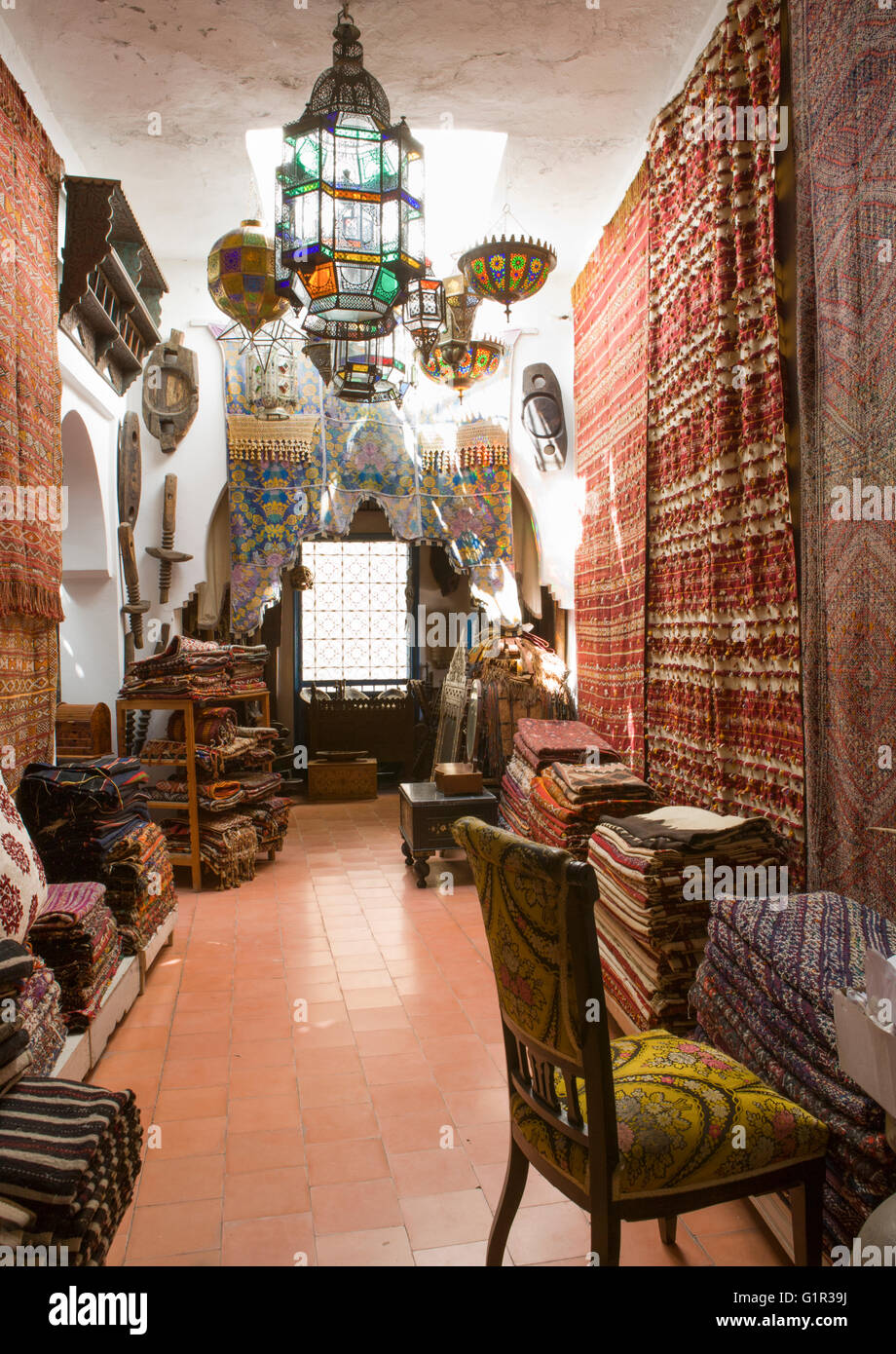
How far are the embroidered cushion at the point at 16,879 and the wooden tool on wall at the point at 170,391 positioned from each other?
202 inches

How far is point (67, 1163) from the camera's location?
1.67 metres

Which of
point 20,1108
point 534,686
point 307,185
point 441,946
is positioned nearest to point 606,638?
point 534,686

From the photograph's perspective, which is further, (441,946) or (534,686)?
(534,686)

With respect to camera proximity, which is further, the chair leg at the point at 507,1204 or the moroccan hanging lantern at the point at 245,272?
the moroccan hanging lantern at the point at 245,272

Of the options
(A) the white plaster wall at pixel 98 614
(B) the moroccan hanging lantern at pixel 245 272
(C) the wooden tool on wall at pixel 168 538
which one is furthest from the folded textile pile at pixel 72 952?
(C) the wooden tool on wall at pixel 168 538

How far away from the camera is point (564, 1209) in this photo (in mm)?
2523

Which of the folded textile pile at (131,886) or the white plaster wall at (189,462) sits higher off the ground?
the white plaster wall at (189,462)

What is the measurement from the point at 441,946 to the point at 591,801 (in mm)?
1233

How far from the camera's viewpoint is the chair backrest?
172 centimetres

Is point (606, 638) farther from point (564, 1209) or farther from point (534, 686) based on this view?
point (564, 1209)

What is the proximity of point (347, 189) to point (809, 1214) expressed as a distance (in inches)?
138

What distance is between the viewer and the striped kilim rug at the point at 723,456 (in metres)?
3.18

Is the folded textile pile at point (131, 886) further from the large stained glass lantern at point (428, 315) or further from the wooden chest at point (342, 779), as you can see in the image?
the wooden chest at point (342, 779)

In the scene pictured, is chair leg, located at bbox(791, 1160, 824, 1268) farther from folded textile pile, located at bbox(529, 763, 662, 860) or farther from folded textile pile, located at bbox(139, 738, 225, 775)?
folded textile pile, located at bbox(139, 738, 225, 775)
